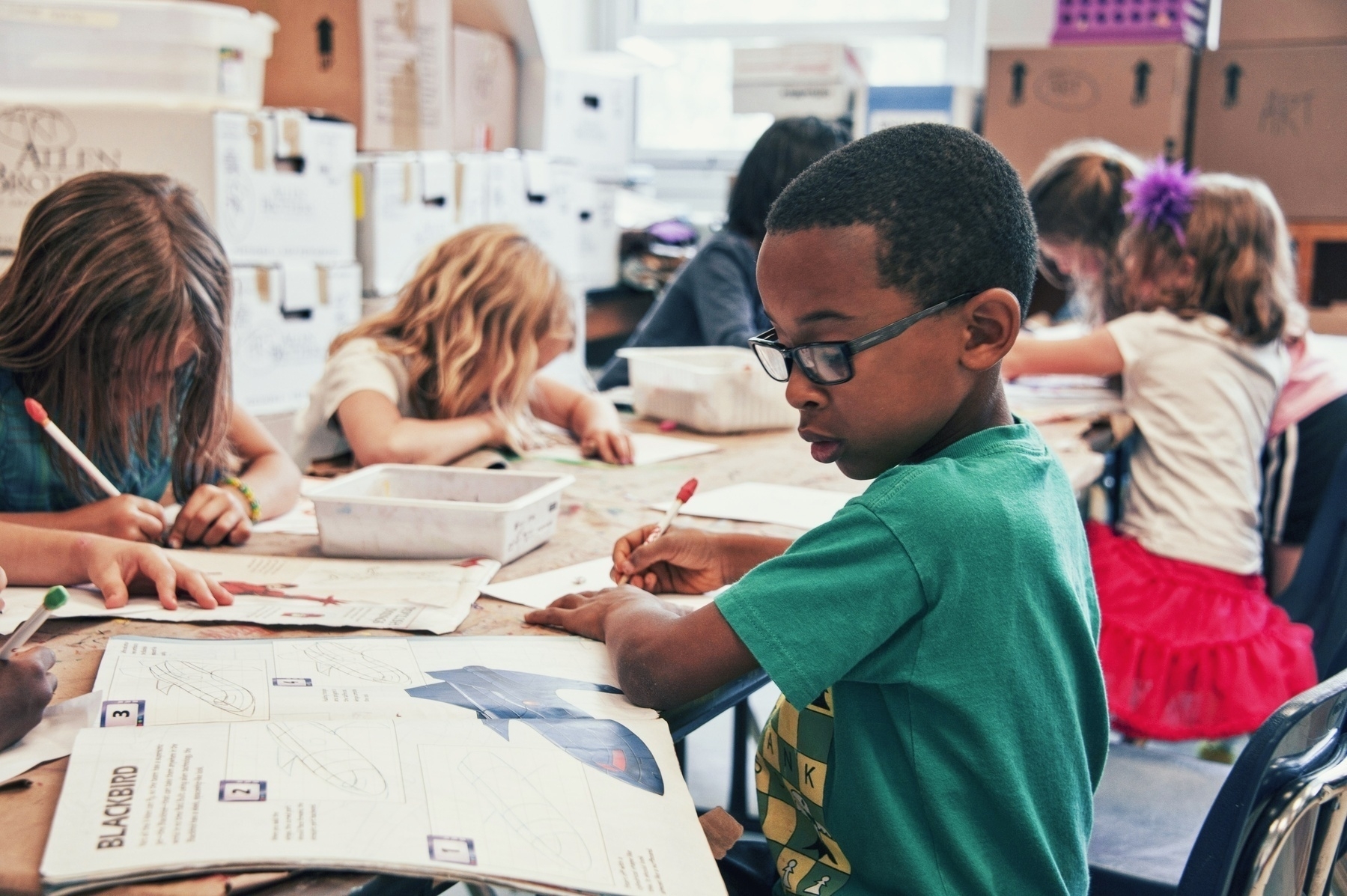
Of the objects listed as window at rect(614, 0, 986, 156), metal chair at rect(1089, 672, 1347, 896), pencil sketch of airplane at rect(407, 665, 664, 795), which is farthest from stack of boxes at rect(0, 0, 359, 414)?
metal chair at rect(1089, 672, 1347, 896)

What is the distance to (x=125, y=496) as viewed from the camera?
47.2 inches

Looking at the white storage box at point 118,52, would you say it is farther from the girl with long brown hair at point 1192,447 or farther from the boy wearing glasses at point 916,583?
the boy wearing glasses at point 916,583

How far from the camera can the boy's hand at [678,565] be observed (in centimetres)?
108

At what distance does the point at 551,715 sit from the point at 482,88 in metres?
2.95

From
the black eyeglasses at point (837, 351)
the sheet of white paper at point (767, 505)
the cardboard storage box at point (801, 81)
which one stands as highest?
the cardboard storage box at point (801, 81)

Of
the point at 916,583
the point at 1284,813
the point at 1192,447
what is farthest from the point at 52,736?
the point at 1192,447

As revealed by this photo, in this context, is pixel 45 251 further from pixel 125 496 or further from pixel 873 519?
pixel 873 519

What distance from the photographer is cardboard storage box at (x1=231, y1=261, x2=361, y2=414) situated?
2.52m

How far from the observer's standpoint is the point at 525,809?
68 centimetres

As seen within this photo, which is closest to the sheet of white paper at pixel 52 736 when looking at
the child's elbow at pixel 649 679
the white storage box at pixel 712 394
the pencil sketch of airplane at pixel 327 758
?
the pencil sketch of airplane at pixel 327 758

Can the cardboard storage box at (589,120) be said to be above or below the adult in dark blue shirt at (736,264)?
above

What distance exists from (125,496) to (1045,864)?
92 centimetres

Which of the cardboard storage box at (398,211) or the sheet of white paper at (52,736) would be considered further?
the cardboard storage box at (398,211)

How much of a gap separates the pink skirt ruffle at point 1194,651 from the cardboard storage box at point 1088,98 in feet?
6.24
